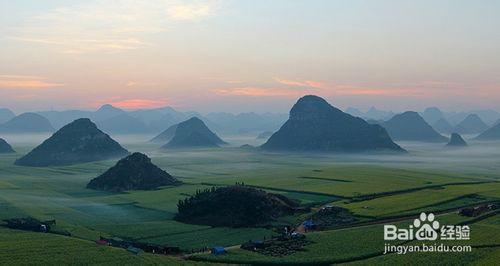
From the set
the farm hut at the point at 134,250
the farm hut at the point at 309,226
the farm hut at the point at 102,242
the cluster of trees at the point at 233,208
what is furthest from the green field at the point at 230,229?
the farm hut at the point at 309,226

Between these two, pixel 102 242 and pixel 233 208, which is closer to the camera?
pixel 102 242

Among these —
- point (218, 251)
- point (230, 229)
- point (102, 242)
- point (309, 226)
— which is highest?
point (102, 242)

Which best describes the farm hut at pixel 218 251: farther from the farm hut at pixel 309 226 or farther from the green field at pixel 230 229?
the farm hut at pixel 309 226

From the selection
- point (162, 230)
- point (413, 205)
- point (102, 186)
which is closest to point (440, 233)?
point (413, 205)

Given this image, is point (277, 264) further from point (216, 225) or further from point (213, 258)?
point (216, 225)

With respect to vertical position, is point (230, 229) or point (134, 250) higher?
point (134, 250)

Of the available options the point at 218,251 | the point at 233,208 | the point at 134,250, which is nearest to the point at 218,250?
the point at 218,251

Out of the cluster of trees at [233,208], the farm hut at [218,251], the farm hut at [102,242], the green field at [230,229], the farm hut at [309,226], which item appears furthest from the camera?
the cluster of trees at [233,208]

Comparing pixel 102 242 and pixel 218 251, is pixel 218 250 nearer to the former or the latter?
pixel 218 251
